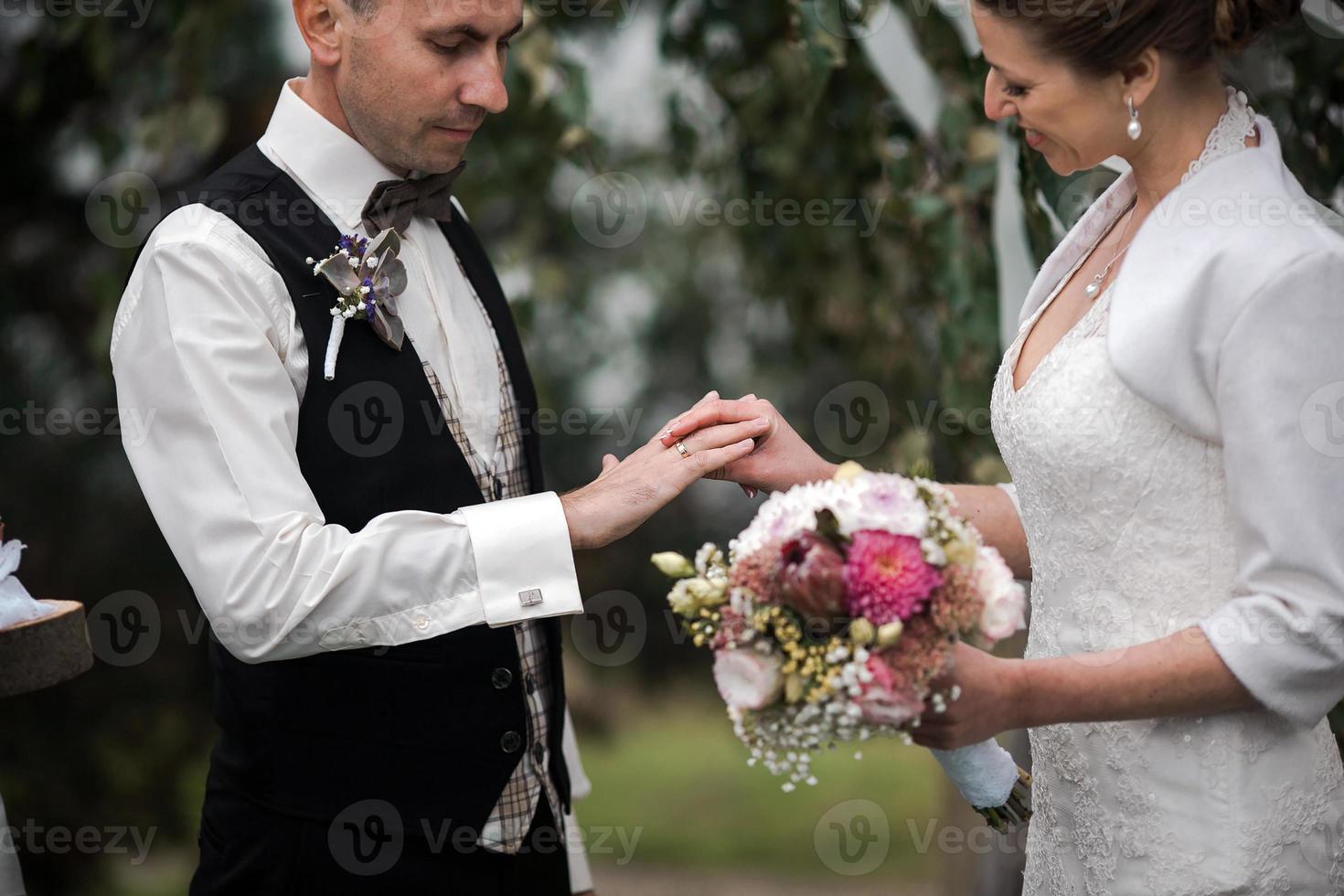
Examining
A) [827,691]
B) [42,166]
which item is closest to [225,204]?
[827,691]

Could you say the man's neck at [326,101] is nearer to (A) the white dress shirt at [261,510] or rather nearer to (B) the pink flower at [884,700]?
(A) the white dress shirt at [261,510]

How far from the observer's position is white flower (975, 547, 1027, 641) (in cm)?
139

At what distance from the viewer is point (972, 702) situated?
1458mm

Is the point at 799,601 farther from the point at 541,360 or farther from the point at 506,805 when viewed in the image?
the point at 541,360

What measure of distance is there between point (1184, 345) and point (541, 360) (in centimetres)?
332

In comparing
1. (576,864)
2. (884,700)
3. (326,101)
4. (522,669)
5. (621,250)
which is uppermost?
(326,101)

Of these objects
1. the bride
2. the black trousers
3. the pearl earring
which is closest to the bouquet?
the bride

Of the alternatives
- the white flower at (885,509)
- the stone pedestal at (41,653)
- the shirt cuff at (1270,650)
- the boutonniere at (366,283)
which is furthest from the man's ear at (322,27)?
the shirt cuff at (1270,650)

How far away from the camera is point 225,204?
6.37ft

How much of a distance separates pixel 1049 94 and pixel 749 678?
2.82 ft

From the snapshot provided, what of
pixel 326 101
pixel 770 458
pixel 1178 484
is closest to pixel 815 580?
pixel 1178 484

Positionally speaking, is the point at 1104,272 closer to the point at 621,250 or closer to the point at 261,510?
the point at 261,510

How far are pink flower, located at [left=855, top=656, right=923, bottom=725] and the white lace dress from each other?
0.46 metres

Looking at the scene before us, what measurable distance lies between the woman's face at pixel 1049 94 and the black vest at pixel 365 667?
98cm
